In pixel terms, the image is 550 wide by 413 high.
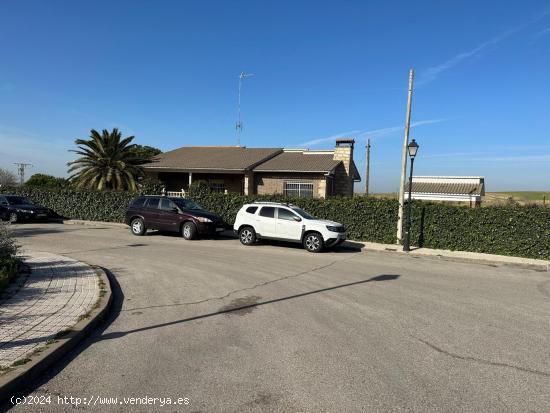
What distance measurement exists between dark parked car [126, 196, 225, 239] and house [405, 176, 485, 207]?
27646 millimetres

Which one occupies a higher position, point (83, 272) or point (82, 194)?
point (82, 194)

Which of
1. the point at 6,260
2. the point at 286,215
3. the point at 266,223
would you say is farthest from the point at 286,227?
the point at 6,260

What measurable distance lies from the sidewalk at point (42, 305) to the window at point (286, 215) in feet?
25.0

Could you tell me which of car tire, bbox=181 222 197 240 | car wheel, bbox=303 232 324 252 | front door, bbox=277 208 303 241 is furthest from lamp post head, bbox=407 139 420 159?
car tire, bbox=181 222 197 240

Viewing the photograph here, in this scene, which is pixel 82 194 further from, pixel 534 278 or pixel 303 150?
pixel 534 278

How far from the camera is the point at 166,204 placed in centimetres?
1786

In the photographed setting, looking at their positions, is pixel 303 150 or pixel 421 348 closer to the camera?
pixel 421 348

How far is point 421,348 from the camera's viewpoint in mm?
5125

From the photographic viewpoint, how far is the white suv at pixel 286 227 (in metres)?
14.7

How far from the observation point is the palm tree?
27406 millimetres

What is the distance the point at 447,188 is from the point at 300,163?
69.4ft

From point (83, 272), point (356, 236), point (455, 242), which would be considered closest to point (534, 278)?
point (455, 242)

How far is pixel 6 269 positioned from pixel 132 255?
179 inches

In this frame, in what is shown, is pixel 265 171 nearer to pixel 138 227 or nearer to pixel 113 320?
pixel 138 227
